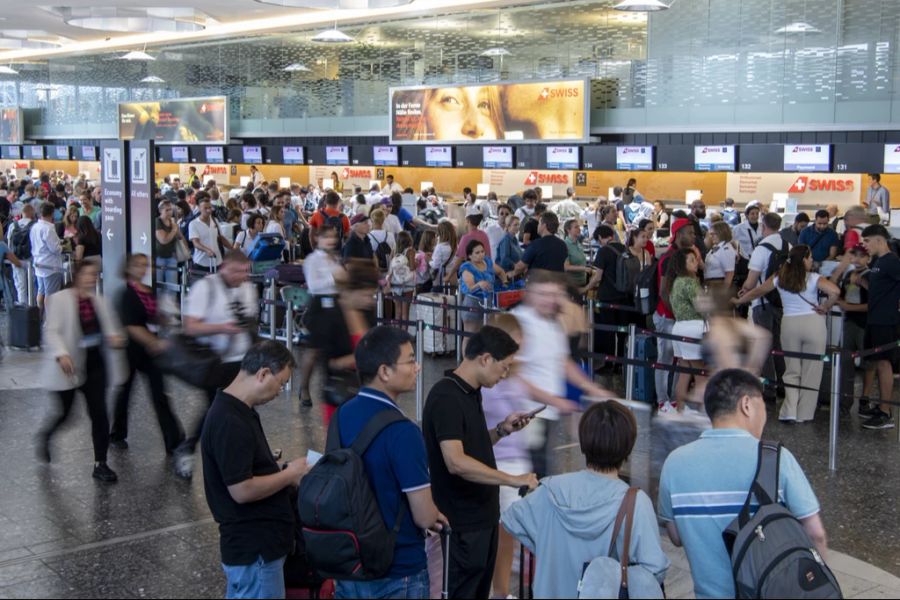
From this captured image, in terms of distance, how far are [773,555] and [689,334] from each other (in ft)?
17.2

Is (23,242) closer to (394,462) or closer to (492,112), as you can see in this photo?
(492,112)

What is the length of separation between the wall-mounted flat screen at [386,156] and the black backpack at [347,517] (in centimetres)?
2142

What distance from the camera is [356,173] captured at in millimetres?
26844

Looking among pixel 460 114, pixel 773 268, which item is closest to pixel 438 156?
pixel 460 114

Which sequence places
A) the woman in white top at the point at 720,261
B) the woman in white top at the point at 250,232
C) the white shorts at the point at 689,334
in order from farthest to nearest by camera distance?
the woman in white top at the point at 250,232
the woman in white top at the point at 720,261
the white shorts at the point at 689,334

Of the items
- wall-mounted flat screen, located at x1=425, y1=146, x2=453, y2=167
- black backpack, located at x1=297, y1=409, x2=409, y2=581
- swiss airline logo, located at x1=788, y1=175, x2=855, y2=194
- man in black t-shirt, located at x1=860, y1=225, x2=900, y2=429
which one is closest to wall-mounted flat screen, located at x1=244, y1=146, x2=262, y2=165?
wall-mounted flat screen, located at x1=425, y1=146, x2=453, y2=167

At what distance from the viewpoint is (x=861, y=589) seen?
5414 mm

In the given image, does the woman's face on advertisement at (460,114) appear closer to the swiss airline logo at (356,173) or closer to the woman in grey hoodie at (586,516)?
the swiss airline logo at (356,173)

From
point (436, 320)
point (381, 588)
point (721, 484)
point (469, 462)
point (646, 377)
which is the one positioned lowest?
point (646, 377)

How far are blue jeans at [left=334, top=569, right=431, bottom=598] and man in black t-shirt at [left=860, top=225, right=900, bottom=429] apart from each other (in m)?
6.22

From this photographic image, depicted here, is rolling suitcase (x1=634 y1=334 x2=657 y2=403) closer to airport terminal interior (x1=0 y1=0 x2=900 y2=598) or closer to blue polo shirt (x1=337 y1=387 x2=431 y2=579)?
airport terminal interior (x1=0 y1=0 x2=900 y2=598)

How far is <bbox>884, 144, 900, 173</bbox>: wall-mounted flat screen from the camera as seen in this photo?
16.0 metres

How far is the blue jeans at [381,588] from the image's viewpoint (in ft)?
12.3

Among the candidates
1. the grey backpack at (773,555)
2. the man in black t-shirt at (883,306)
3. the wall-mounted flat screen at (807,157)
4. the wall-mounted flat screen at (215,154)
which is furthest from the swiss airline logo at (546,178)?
the grey backpack at (773,555)
